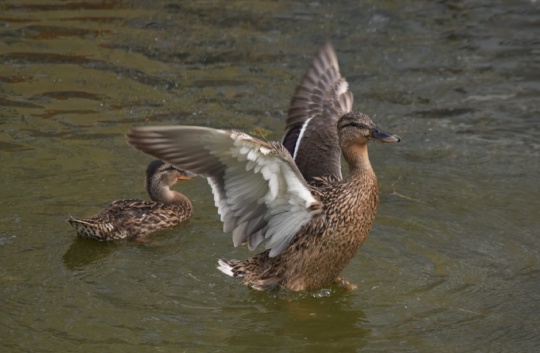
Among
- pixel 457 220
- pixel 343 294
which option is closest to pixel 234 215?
pixel 343 294

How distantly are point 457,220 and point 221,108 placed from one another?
3.26 m

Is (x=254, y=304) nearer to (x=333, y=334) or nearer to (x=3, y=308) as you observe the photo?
(x=333, y=334)

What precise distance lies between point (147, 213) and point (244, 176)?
1952mm

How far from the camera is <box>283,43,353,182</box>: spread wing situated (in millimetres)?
8031

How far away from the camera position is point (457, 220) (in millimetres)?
8461

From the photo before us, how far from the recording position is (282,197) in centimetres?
689

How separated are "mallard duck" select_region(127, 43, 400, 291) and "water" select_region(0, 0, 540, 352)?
228 millimetres

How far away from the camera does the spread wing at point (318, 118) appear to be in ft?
26.3

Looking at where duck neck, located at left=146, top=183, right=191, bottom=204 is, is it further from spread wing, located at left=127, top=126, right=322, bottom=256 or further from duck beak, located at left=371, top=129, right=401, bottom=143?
duck beak, located at left=371, top=129, right=401, bottom=143

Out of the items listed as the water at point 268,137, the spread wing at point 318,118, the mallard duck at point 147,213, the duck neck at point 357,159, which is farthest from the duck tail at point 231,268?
the mallard duck at point 147,213

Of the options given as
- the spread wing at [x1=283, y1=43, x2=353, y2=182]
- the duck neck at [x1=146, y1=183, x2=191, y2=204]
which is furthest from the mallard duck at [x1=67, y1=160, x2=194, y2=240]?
the spread wing at [x1=283, y1=43, x2=353, y2=182]

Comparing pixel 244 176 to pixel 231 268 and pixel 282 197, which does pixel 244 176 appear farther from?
pixel 231 268

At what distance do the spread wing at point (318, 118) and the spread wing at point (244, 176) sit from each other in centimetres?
78

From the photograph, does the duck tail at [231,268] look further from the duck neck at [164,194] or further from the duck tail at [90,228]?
the duck neck at [164,194]
